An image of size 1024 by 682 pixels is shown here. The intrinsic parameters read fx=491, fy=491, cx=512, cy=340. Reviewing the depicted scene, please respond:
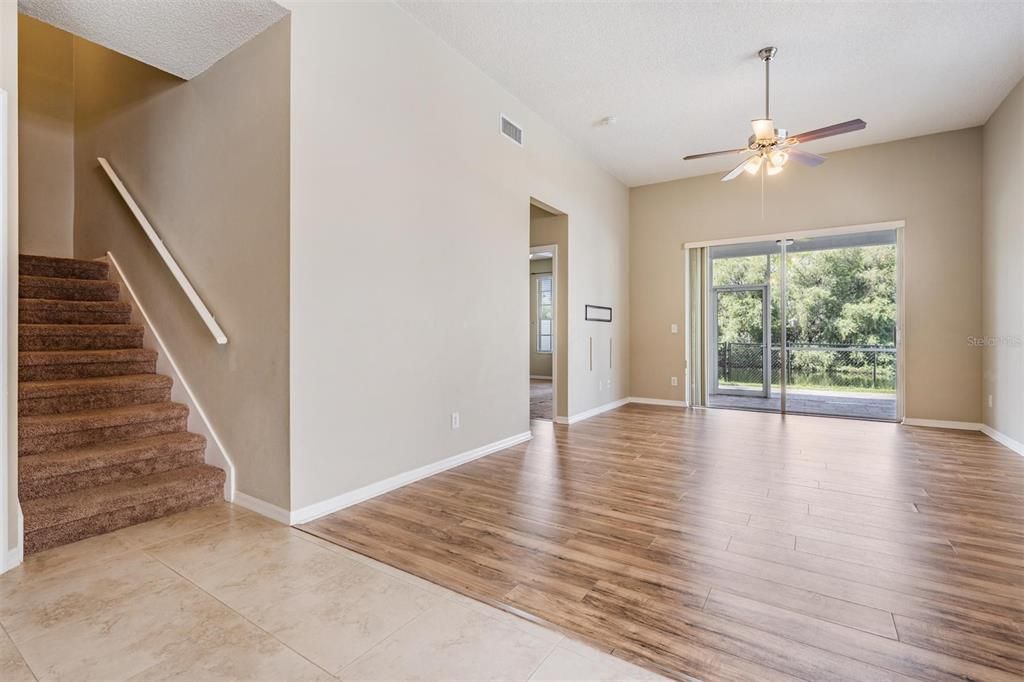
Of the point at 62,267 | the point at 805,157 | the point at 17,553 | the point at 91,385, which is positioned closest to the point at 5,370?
A: the point at 17,553

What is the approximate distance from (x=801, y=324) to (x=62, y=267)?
26.3ft

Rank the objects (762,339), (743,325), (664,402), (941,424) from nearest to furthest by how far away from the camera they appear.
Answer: (941,424), (762,339), (743,325), (664,402)

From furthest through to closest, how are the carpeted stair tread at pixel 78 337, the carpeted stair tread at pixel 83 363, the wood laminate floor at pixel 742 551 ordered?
the carpeted stair tread at pixel 78 337 < the carpeted stair tread at pixel 83 363 < the wood laminate floor at pixel 742 551

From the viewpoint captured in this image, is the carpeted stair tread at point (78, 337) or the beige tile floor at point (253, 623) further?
the carpeted stair tread at point (78, 337)

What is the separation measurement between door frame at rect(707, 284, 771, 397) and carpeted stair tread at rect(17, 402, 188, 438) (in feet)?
21.2

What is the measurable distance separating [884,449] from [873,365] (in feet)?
6.84

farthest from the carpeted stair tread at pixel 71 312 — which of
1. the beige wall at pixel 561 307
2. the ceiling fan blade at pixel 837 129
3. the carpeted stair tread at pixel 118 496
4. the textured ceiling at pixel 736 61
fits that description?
the ceiling fan blade at pixel 837 129

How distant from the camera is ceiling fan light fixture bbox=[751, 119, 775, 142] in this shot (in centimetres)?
390

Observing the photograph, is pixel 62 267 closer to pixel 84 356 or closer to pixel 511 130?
pixel 84 356

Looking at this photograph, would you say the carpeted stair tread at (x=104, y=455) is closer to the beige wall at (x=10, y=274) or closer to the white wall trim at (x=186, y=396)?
the white wall trim at (x=186, y=396)

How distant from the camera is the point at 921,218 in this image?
569cm

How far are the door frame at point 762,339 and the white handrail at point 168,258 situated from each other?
Answer: 6.29m

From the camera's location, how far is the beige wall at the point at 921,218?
5473 millimetres

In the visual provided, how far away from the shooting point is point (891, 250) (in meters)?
6.00
